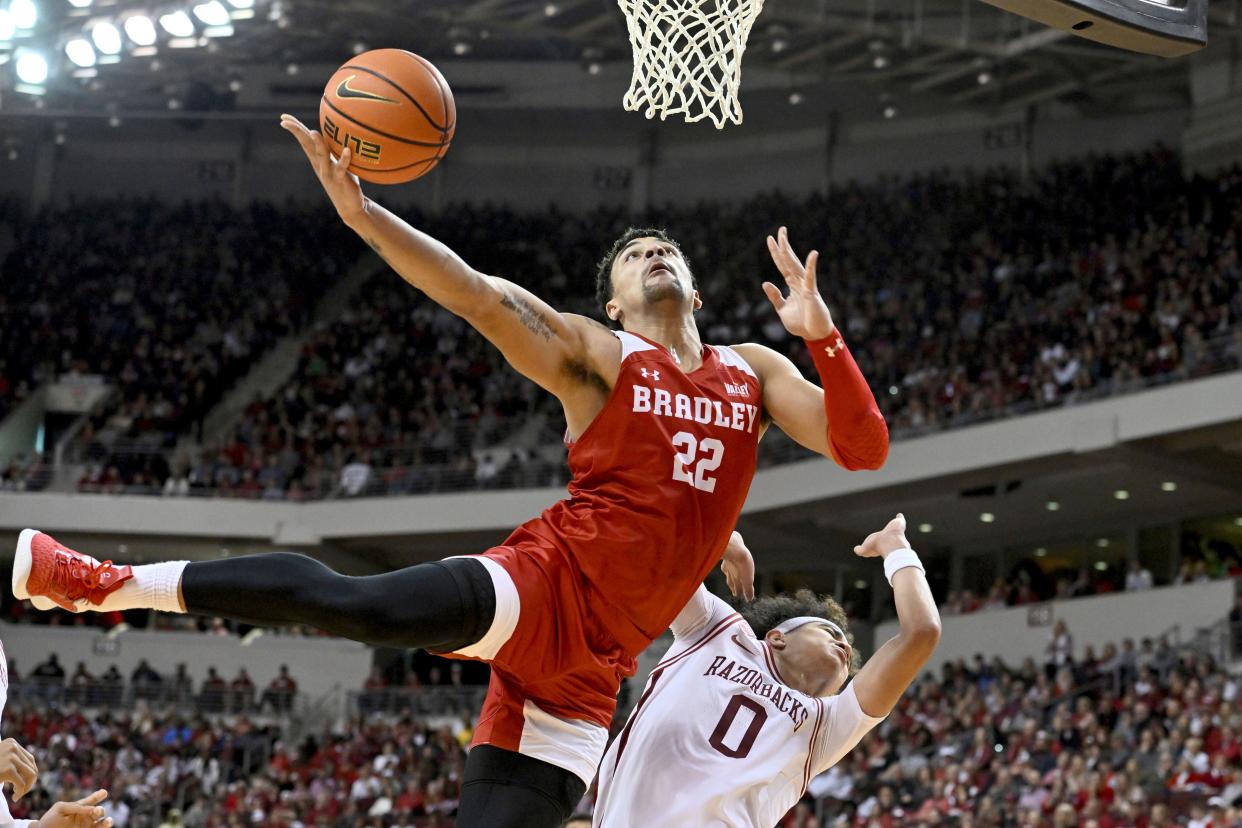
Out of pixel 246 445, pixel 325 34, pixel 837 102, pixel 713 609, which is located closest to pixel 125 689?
pixel 246 445

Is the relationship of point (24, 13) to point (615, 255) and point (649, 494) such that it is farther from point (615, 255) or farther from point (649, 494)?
point (649, 494)

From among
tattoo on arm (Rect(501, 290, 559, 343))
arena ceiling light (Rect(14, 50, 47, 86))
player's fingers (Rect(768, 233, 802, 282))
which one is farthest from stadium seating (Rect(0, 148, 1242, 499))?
tattoo on arm (Rect(501, 290, 559, 343))

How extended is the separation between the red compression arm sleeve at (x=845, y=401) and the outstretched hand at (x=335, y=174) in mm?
1423

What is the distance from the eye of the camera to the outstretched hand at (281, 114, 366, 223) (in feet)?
14.4

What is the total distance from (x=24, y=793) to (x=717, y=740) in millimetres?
2113

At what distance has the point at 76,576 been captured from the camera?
13.9ft

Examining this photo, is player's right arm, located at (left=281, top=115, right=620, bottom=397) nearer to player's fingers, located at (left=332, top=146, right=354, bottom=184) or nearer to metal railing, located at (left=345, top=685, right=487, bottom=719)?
player's fingers, located at (left=332, top=146, right=354, bottom=184)

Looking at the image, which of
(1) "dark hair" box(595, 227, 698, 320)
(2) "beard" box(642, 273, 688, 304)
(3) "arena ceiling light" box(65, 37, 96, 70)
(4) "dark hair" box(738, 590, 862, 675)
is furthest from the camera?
(3) "arena ceiling light" box(65, 37, 96, 70)

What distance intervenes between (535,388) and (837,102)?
933 centimetres

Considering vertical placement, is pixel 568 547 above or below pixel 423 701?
above

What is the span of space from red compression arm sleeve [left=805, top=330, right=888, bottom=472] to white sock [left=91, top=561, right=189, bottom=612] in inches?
77.5

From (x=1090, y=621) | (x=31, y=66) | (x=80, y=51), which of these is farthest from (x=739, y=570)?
(x=31, y=66)

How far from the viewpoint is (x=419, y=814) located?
787 inches

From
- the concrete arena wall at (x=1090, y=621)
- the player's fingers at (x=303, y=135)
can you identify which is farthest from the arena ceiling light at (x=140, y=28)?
the player's fingers at (x=303, y=135)
